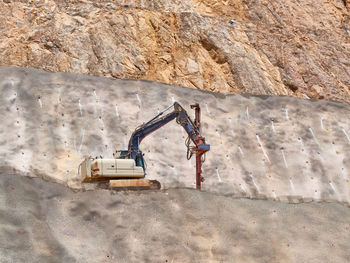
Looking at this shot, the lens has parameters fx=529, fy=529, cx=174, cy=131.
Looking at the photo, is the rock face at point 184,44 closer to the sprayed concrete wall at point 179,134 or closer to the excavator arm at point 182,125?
the sprayed concrete wall at point 179,134

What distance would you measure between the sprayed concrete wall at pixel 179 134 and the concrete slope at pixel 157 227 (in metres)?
3.16

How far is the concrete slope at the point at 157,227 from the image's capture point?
1553 centimetres

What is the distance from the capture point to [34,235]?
50.4 ft

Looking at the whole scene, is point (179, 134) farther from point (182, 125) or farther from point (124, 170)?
point (124, 170)

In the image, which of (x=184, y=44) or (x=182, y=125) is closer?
(x=182, y=125)

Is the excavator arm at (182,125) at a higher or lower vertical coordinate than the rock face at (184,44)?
lower

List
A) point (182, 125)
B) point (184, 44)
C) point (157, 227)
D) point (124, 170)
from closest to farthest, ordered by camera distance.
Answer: point (157, 227), point (124, 170), point (182, 125), point (184, 44)

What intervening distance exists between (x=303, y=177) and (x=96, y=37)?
1368 centimetres

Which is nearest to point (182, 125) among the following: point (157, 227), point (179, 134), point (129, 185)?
point (179, 134)

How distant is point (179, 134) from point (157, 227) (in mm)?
7276

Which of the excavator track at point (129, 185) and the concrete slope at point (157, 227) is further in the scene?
the excavator track at point (129, 185)

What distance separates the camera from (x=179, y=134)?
23594 millimetres

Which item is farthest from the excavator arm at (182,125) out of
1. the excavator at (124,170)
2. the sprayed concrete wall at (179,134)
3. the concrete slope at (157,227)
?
the concrete slope at (157,227)

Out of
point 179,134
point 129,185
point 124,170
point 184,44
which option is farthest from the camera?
point 184,44
